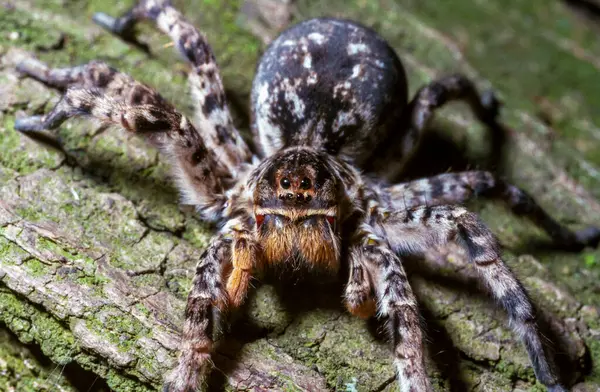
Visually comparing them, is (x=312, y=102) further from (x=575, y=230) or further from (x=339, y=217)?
(x=575, y=230)

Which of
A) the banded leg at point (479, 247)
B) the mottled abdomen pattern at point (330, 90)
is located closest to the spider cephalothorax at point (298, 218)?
the banded leg at point (479, 247)

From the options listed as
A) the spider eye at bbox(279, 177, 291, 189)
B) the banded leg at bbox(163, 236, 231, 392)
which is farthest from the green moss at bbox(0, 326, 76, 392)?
the spider eye at bbox(279, 177, 291, 189)

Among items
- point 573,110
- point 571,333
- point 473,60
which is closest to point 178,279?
point 571,333

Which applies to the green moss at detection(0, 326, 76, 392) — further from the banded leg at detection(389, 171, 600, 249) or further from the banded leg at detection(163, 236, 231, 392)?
the banded leg at detection(389, 171, 600, 249)

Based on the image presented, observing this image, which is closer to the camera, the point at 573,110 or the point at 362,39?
the point at 362,39

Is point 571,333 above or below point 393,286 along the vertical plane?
below

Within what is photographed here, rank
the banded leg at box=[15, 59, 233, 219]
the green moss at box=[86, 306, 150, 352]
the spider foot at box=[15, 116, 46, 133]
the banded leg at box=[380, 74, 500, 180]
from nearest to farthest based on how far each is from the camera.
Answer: the green moss at box=[86, 306, 150, 352]
the banded leg at box=[15, 59, 233, 219]
the spider foot at box=[15, 116, 46, 133]
the banded leg at box=[380, 74, 500, 180]

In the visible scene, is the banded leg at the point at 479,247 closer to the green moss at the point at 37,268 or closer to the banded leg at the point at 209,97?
the banded leg at the point at 209,97
